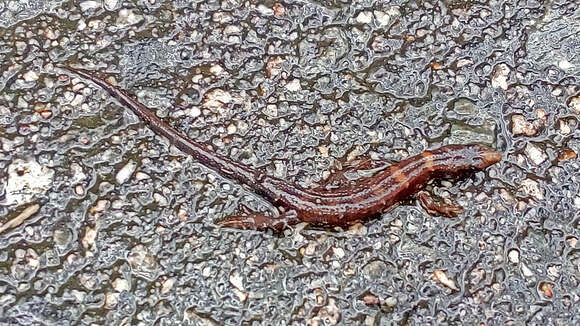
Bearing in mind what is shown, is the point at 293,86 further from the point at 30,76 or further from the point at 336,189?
the point at 30,76

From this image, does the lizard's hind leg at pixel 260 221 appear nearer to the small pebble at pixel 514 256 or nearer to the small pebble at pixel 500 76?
the small pebble at pixel 514 256

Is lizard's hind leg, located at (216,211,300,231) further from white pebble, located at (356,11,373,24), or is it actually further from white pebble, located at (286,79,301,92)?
white pebble, located at (356,11,373,24)

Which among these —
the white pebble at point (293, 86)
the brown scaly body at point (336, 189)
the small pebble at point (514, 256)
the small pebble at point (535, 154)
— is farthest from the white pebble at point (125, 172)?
the small pebble at point (535, 154)

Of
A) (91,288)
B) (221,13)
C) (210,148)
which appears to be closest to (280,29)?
(221,13)

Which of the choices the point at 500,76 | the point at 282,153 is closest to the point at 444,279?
the point at 282,153

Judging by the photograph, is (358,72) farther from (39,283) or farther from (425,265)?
(39,283)
